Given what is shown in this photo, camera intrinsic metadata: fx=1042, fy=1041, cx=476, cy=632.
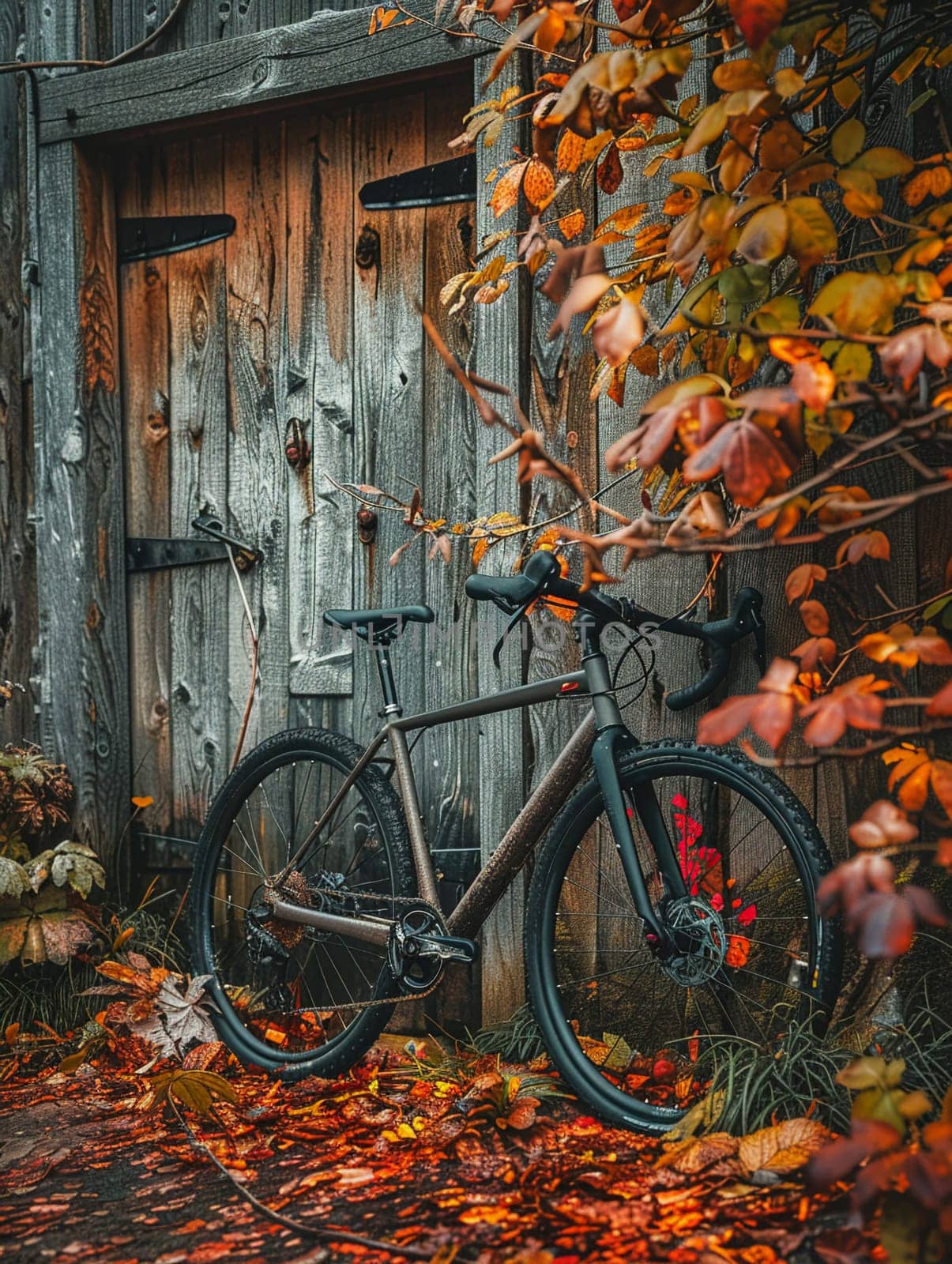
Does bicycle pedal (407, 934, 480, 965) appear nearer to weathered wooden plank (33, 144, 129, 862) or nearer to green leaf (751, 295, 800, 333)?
weathered wooden plank (33, 144, 129, 862)

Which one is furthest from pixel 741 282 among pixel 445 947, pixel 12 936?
pixel 12 936

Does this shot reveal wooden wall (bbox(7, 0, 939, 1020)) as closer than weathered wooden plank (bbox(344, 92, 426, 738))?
Yes

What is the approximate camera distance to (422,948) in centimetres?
232

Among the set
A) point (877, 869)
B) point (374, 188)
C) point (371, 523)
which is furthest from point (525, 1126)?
point (374, 188)

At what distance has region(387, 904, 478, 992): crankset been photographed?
2.30m

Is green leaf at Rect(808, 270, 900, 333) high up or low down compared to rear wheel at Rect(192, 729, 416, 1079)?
up

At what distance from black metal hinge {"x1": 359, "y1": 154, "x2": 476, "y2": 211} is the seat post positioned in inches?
46.8

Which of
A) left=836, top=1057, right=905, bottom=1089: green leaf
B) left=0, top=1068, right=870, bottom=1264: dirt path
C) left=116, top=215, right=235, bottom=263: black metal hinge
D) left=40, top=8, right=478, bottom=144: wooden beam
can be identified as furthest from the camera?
left=116, top=215, right=235, bottom=263: black metal hinge

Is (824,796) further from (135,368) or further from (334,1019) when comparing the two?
(135,368)

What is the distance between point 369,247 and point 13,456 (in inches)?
53.2

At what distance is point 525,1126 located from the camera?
6.67 feet

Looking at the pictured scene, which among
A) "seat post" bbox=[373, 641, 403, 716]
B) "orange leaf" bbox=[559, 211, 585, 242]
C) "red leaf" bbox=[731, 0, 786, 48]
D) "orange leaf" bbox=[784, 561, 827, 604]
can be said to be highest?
"orange leaf" bbox=[559, 211, 585, 242]

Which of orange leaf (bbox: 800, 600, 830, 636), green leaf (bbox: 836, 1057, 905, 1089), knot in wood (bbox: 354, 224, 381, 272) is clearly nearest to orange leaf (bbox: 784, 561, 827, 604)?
orange leaf (bbox: 800, 600, 830, 636)

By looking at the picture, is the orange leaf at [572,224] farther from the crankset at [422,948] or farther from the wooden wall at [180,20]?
the crankset at [422,948]
